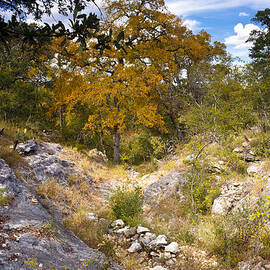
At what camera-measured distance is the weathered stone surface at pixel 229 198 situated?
489cm

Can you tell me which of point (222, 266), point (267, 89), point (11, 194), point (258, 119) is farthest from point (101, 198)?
point (267, 89)

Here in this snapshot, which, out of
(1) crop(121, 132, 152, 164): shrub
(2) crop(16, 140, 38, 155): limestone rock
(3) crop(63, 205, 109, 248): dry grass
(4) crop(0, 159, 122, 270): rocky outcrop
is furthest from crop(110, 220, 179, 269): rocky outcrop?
(1) crop(121, 132, 152, 164): shrub

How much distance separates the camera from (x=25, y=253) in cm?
223

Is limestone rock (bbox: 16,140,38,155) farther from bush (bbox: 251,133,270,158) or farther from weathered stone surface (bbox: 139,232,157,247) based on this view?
bush (bbox: 251,133,270,158)

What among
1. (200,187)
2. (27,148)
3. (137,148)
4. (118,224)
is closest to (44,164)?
(27,148)

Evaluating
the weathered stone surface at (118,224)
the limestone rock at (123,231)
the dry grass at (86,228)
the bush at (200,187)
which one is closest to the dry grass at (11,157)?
the dry grass at (86,228)

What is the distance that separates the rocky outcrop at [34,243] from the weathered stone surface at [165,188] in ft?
11.6

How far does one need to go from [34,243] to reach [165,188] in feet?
→ 15.3

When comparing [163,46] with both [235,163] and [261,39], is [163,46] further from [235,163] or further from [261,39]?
[261,39]

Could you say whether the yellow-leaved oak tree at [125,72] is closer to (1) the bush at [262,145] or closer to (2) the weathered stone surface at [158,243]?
(1) the bush at [262,145]

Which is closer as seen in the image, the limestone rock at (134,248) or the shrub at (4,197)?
the shrub at (4,197)

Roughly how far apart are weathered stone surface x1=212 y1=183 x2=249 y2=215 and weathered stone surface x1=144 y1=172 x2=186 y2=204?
4.31 ft

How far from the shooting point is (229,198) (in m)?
5.10

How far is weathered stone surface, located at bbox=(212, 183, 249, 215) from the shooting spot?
4.89 metres
